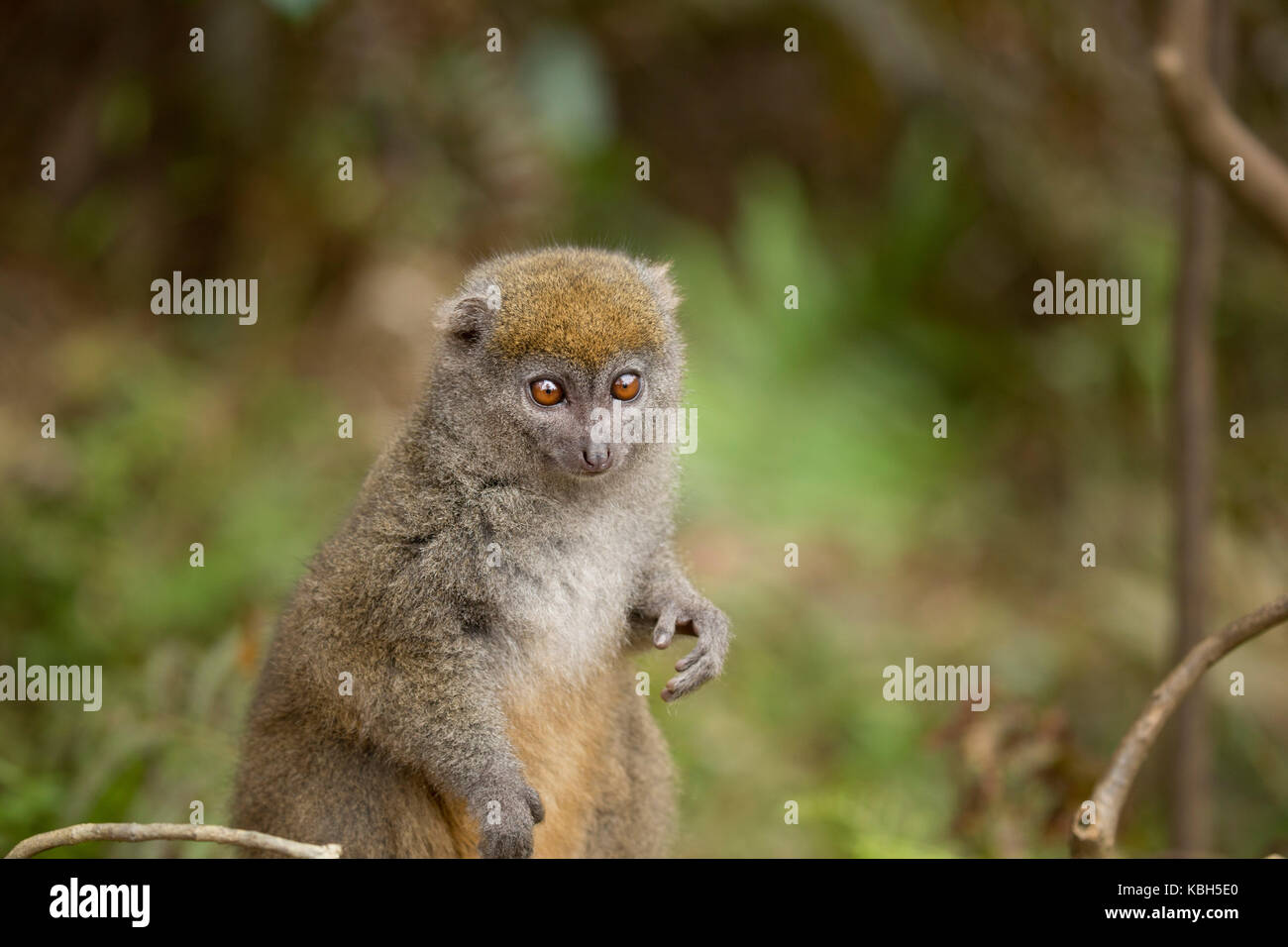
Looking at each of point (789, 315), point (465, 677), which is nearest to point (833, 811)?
point (465, 677)

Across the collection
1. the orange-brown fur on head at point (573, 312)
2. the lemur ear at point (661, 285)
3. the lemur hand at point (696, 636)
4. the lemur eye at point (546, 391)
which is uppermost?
the lemur ear at point (661, 285)

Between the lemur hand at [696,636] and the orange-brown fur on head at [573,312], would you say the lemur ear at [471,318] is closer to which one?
the orange-brown fur on head at [573,312]

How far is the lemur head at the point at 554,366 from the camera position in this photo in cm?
460

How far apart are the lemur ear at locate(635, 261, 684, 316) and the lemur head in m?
0.16

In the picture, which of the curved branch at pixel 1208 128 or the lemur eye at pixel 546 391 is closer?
the lemur eye at pixel 546 391

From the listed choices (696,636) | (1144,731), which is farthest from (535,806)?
(1144,731)

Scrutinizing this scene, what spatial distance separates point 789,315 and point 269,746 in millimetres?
7759

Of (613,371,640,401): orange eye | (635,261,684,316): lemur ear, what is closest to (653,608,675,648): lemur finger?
(613,371,640,401): orange eye

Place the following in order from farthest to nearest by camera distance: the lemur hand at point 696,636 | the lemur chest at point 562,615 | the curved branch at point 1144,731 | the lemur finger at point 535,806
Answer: the lemur chest at point 562,615 < the lemur hand at point 696,636 < the lemur finger at point 535,806 < the curved branch at point 1144,731

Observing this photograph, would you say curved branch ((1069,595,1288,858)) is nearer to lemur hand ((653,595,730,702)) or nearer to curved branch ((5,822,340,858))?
lemur hand ((653,595,730,702))

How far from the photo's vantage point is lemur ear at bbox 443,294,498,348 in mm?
4797

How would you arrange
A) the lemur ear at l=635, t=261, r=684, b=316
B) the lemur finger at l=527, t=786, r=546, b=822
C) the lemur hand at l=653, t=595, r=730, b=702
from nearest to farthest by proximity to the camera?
the lemur finger at l=527, t=786, r=546, b=822 < the lemur hand at l=653, t=595, r=730, b=702 < the lemur ear at l=635, t=261, r=684, b=316

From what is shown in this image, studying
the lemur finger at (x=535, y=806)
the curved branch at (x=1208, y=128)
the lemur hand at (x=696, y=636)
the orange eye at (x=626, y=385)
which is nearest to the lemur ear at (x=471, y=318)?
the orange eye at (x=626, y=385)
